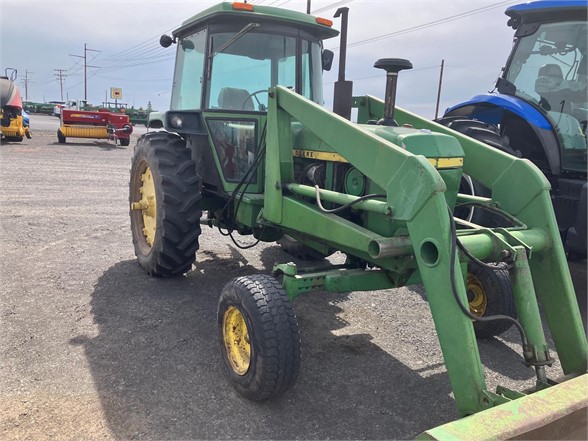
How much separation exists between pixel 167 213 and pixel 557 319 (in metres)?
2.94

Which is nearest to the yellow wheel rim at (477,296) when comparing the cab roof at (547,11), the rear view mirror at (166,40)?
the cab roof at (547,11)

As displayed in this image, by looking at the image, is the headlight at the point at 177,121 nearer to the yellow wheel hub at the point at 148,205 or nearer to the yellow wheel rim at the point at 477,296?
the yellow wheel hub at the point at 148,205

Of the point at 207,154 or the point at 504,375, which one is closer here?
the point at 504,375

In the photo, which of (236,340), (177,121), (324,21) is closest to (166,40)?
(177,121)

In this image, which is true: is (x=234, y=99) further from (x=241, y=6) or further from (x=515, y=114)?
(x=515, y=114)

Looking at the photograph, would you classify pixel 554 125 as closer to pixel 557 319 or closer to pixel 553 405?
pixel 557 319

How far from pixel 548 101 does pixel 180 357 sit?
4321 mm

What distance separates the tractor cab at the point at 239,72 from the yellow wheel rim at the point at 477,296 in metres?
1.84

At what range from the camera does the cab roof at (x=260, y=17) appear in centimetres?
408

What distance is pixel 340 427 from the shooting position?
2.76 metres

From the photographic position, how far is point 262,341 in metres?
2.81

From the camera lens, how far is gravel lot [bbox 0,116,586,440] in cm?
275

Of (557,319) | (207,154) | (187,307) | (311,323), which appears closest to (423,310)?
(311,323)

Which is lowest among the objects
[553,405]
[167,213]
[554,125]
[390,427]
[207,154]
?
[390,427]
